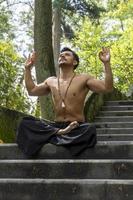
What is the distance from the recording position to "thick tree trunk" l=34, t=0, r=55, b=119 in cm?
904

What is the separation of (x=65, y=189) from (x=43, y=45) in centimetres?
532

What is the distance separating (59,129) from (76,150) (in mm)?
363

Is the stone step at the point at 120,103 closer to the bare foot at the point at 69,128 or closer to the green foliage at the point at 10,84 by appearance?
the green foliage at the point at 10,84

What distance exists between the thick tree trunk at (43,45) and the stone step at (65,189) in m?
4.36

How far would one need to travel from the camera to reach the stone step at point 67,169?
182 inches

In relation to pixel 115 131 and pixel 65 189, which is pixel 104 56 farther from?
pixel 115 131

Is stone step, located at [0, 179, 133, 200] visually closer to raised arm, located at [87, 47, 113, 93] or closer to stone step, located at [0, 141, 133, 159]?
stone step, located at [0, 141, 133, 159]

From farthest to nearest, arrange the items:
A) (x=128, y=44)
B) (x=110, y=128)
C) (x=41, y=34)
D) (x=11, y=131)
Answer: (x=128, y=44) < (x=41, y=34) < (x=110, y=128) < (x=11, y=131)

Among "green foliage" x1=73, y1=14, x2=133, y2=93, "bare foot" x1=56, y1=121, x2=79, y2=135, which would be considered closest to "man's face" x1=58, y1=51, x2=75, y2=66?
"bare foot" x1=56, y1=121, x2=79, y2=135

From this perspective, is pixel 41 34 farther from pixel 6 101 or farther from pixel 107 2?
pixel 107 2

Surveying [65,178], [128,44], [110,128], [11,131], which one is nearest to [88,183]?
[65,178]

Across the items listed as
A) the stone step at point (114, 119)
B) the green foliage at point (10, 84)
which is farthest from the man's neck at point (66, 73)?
the green foliage at point (10, 84)

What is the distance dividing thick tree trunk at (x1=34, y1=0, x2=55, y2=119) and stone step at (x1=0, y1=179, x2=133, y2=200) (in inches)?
172

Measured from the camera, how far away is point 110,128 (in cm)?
883
